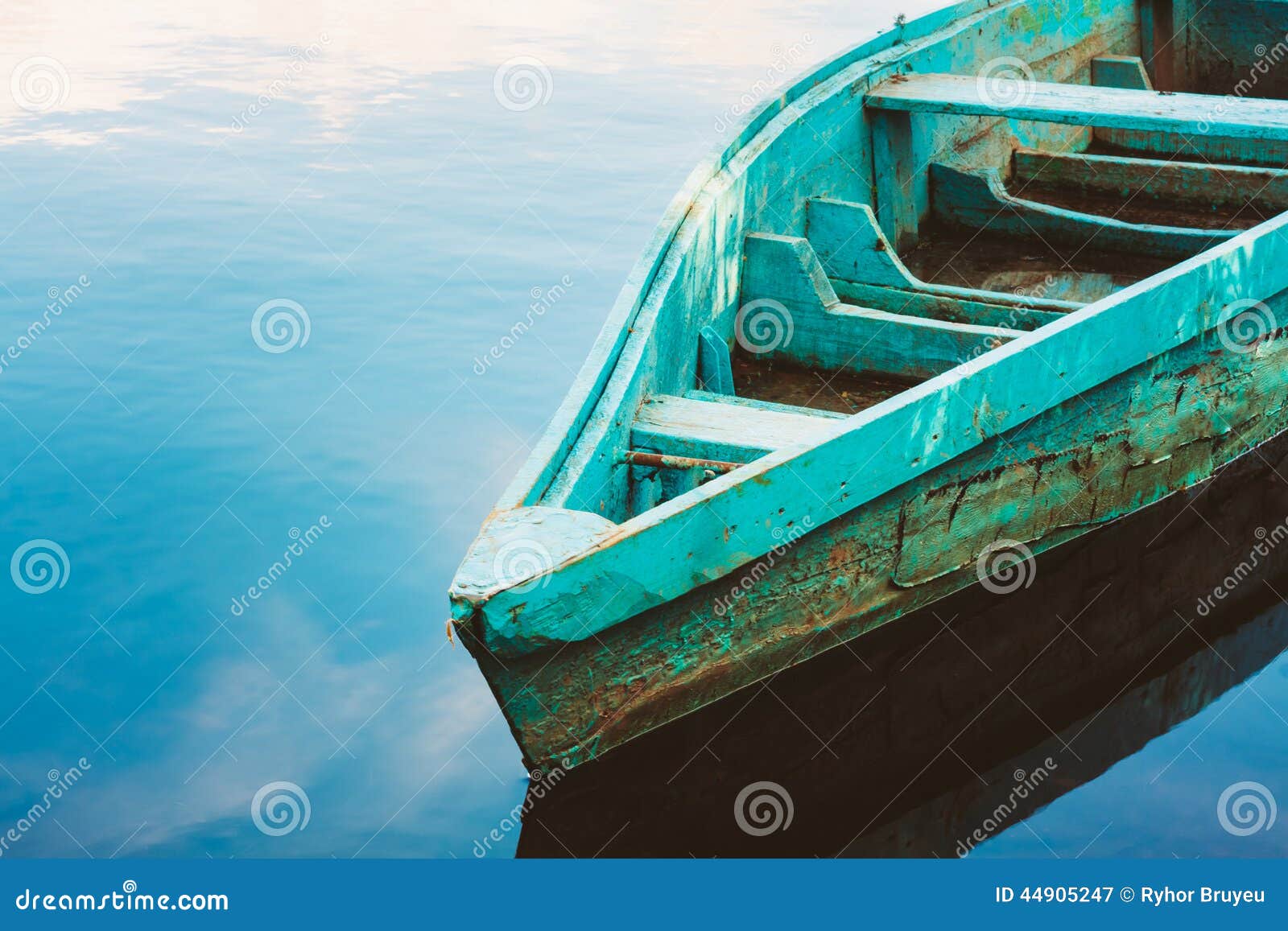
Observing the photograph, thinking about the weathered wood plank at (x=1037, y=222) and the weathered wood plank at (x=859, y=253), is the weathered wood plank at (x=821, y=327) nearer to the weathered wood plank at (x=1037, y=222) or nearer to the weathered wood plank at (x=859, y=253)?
the weathered wood plank at (x=859, y=253)

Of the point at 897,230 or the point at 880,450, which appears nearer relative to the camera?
the point at 880,450

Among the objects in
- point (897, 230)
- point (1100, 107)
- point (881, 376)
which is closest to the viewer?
point (881, 376)

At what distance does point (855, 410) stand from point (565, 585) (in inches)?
79.3

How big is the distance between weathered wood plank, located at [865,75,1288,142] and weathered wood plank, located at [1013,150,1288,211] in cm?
57

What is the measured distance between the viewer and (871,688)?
4199 mm

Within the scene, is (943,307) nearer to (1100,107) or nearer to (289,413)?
(1100,107)

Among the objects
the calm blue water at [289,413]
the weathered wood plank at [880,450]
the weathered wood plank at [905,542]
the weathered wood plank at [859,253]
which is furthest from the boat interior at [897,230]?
the calm blue water at [289,413]

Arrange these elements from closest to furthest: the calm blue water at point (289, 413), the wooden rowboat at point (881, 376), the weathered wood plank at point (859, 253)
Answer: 1. the wooden rowboat at point (881, 376)
2. the calm blue water at point (289, 413)
3. the weathered wood plank at point (859, 253)

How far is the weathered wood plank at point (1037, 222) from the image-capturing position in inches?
235

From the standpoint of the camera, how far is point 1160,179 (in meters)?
6.70

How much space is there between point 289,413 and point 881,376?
2.84 metres

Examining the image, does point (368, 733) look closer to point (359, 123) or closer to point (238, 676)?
point (238, 676)

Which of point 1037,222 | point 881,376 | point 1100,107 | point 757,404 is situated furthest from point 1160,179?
point 757,404

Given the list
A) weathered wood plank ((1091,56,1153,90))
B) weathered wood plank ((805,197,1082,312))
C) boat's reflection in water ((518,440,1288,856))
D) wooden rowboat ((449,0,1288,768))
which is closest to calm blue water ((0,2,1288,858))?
boat's reflection in water ((518,440,1288,856))
